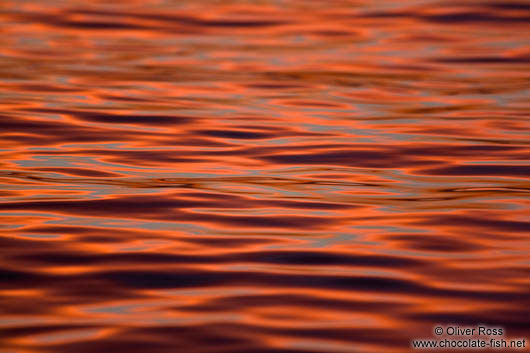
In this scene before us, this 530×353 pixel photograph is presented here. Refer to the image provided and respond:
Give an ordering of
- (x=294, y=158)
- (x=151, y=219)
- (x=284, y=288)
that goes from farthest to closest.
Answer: (x=294, y=158) < (x=151, y=219) < (x=284, y=288)

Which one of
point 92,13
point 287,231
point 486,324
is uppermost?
point 92,13

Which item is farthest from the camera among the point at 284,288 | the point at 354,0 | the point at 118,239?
the point at 354,0

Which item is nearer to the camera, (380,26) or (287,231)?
(287,231)

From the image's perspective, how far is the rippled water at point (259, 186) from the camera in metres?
1.81

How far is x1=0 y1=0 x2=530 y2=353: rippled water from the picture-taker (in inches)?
71.2

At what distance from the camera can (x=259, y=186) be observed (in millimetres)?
2771

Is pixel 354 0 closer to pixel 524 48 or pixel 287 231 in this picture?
pixel 524 48

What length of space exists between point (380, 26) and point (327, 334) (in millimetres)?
4185

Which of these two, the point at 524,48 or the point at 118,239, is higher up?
the point at 524,48

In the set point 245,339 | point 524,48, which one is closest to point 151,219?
point 245,339

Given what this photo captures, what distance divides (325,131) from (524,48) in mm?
2183

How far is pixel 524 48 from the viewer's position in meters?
5.15

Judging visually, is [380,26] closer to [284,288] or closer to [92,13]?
[92,13]

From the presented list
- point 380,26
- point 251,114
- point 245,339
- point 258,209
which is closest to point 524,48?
point 380,26
